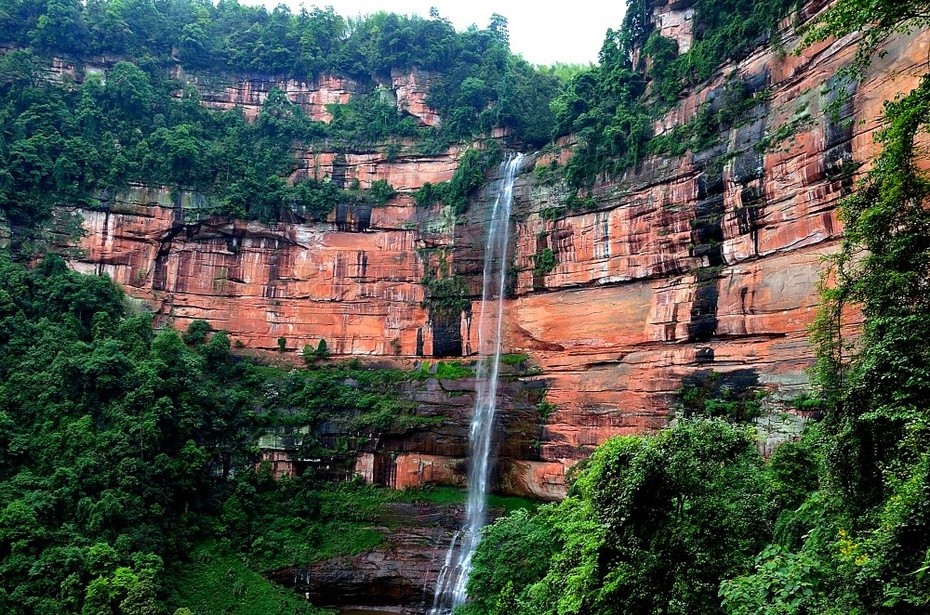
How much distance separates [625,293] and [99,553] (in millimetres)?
17601

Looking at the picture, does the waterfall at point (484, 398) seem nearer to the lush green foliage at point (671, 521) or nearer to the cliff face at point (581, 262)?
the cliff face at point (581, 262)

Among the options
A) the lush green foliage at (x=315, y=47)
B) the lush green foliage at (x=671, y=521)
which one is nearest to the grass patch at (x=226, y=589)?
the lush green foliage at (x=671, y=521)

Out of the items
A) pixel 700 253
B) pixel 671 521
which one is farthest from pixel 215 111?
pixel 671 521

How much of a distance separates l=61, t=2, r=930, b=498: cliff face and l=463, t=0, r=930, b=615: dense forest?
22.9 ft

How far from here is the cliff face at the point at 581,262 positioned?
16.7 m

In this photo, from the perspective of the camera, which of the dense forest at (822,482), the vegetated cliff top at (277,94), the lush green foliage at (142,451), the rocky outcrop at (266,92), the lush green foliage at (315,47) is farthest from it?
the rocky outcrop at (266,92)

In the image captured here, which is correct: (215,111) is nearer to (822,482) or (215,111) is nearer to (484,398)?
(484,398)

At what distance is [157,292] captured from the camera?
87.0ft

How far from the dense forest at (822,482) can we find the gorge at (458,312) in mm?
46

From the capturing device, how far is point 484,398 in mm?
24219

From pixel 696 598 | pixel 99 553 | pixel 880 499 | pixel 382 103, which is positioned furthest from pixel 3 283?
pixel 880 499

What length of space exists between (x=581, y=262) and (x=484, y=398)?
657 cm

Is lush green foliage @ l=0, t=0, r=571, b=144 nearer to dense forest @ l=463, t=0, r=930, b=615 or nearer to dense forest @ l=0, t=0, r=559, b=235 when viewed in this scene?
dense forest @ l=0, t=0, r=559, b=235

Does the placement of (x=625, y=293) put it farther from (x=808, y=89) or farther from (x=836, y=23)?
(x=836, y=23)
